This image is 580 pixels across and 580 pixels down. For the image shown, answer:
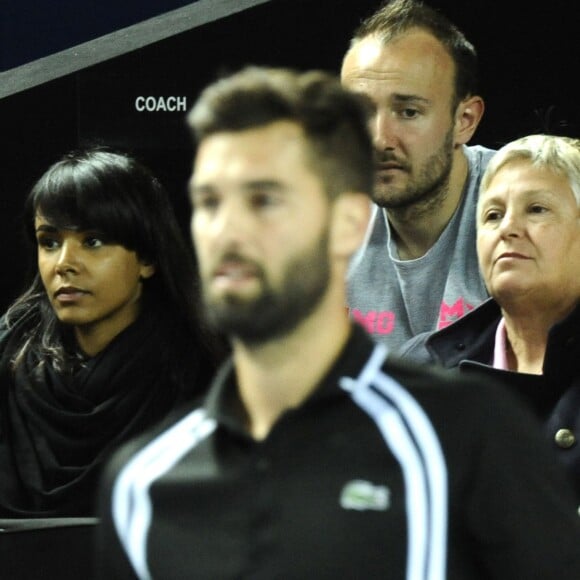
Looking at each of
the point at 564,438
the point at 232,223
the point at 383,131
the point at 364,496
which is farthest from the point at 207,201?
the point at 383,131

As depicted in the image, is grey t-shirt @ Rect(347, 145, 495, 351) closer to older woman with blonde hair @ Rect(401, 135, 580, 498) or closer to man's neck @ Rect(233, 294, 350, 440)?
older woman with blonde hair @ Rect(401, 135, 580, 498)

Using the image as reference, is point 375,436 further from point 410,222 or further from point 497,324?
point 410,222

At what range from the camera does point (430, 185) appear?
2.67 metres

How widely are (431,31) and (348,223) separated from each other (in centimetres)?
157

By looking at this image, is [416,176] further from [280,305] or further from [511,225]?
[280,305]

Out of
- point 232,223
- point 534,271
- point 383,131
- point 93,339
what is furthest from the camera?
point 93,339

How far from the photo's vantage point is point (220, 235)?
1230 mm

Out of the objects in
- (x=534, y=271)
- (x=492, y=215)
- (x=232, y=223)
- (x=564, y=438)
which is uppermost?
(x=492, y=215)

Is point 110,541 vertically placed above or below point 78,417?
below

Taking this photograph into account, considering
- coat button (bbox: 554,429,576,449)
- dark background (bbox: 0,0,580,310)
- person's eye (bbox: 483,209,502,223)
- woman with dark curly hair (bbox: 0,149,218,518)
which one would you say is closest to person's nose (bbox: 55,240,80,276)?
woman with dark curly hair (bbox: 0,149,218,518)

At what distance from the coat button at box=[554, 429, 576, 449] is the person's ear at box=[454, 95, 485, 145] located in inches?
31.5

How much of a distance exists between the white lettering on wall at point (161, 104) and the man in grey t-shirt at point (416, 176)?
0.48m

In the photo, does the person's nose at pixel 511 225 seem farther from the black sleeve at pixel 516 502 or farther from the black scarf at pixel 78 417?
the black sleeve at pixel 516 502

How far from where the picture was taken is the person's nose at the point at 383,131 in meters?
2.64
